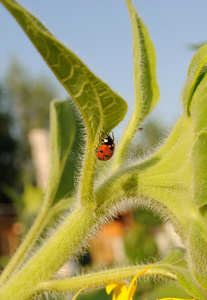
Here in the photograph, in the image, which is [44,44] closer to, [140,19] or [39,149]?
[140,19]

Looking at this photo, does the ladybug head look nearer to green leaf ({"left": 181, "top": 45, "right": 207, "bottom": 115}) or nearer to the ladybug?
the ladybug

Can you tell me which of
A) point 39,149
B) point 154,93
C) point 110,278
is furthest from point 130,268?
point 39,149

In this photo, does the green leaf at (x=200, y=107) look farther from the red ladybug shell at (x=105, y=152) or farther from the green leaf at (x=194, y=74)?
the red ladybug shell at (x=105, y=152)

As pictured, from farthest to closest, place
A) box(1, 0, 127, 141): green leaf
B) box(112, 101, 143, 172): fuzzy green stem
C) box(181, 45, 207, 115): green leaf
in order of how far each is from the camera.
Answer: box(112, 101, 143, 172): fuzzy green stem, box(181, 45, 207, 115): green leaf, box(1, 0, 127, 141): green leaf

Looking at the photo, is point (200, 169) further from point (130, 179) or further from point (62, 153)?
point (62, 153)

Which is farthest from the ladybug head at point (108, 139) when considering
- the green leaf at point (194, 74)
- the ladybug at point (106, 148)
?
the green leaf at point (194, 74)

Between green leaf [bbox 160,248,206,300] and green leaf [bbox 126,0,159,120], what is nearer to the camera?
green leaf [bbox 160,248,206,300]

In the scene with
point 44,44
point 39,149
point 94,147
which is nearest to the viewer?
point 44,44

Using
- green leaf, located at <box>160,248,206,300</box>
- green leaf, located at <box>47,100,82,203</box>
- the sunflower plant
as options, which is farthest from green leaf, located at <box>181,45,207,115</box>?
green leaf, located at <box>47,100,82,203</box>
